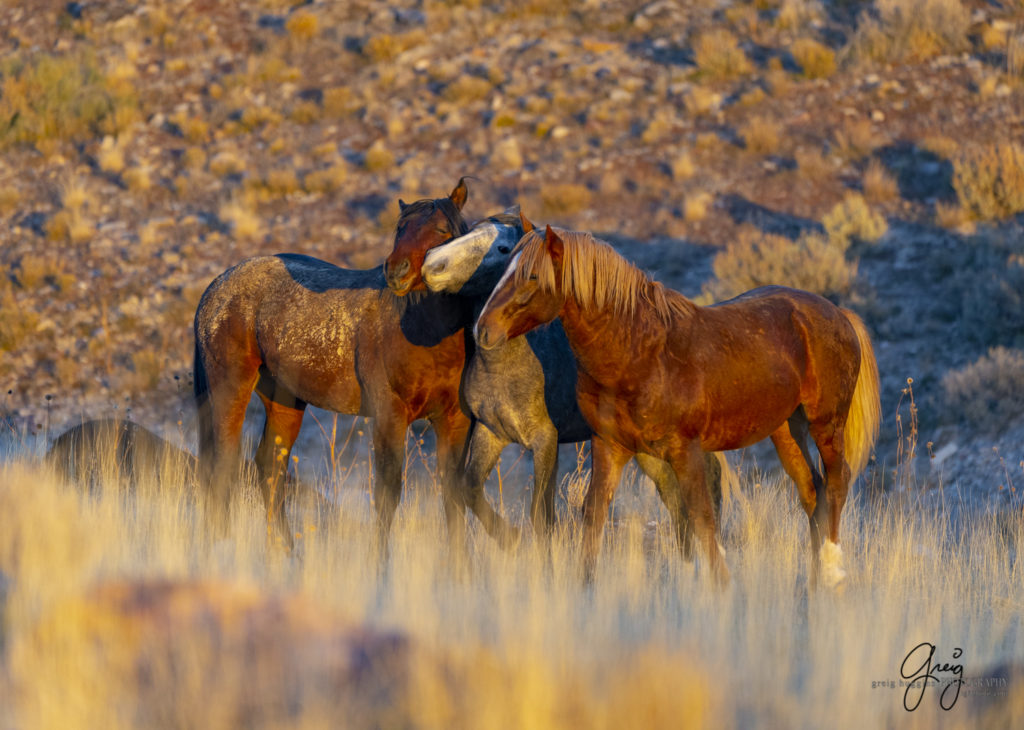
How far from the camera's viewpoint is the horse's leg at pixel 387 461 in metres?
6.45

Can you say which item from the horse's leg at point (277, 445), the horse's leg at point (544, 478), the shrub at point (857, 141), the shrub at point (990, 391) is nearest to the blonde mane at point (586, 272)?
the horse's leg at point (544, 478)

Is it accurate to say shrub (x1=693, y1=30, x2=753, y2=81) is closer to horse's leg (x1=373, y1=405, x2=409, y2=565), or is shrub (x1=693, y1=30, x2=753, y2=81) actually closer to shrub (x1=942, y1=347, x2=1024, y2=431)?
shrub (x1=942, y1=347, x2=1024, y2=431)

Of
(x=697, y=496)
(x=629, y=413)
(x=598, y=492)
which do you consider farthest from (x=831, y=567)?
(x=629, y=413)

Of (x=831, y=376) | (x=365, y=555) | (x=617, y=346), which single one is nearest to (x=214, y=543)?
(x=365, y=555)

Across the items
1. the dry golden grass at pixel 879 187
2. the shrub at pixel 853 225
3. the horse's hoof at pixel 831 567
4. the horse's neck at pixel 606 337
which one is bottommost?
the horse's hoof at pixel 831 567

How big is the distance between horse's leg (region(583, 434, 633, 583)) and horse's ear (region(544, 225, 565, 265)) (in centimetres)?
107

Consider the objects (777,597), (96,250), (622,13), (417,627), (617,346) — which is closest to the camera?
(417,627)

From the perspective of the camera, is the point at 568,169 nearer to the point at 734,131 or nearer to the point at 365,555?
the point at 734,131

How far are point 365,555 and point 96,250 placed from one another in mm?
14796

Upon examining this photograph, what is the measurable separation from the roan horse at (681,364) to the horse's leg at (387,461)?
1.38 m

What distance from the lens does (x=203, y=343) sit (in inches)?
298

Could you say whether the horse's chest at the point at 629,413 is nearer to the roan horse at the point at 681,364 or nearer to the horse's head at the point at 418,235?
the roan horse at the point at 681,364

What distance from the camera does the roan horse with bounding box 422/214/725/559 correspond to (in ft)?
19.9

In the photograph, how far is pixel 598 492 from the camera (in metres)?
5.66
